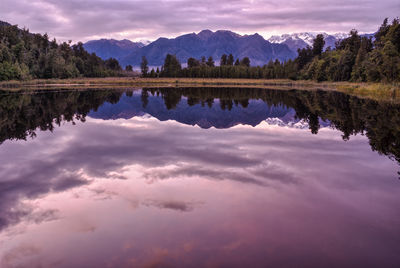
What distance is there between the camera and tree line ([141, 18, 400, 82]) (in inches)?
2598

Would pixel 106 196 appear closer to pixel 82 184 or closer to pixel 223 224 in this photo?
pixel 82 184

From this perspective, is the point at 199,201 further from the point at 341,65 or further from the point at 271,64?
the point at 271,64

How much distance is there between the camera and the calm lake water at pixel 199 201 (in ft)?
23.5

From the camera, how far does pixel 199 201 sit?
9930 millimetres

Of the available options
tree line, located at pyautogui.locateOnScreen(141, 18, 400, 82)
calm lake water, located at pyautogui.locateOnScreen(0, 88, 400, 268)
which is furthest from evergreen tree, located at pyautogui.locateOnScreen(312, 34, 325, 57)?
calm lake water, located at pyautogui.locateOnScreen(0, 88, 400, 268)

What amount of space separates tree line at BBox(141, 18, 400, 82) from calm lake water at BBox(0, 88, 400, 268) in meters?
54.2

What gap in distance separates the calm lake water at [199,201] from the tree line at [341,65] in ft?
178

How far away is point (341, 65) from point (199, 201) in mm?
111125

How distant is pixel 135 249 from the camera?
284 inches

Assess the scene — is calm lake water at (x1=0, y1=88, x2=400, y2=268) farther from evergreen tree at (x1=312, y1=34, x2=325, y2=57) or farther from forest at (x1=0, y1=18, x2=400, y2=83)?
evergreen tree at (x1=312, y1=34, x2=325, y2=57)

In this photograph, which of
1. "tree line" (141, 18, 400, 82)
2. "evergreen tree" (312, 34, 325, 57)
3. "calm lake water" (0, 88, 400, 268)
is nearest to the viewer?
"calm lake water" (0, 88, 400, 268)

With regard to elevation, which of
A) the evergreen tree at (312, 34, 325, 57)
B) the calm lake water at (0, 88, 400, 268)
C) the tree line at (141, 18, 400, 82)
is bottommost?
the calm lake water at (0, 88, 400, 268)

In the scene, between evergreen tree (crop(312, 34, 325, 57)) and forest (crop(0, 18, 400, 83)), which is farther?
evergreen tree (crop(312, 34, 325, 57))

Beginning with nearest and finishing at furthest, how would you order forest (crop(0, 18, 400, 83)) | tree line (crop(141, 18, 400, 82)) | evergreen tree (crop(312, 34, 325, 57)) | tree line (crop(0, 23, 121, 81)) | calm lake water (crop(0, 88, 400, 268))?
1. calm lake water (crop(0, 88, 400, 268))
2. tree line (crop(141, 18, 400, 82))
3. forest (crop(0, 18, 400, 83))
4. tree line (crop(0, 23, 121, 81))
5. evergreen tree (crop(312, 34, 325, 57))
